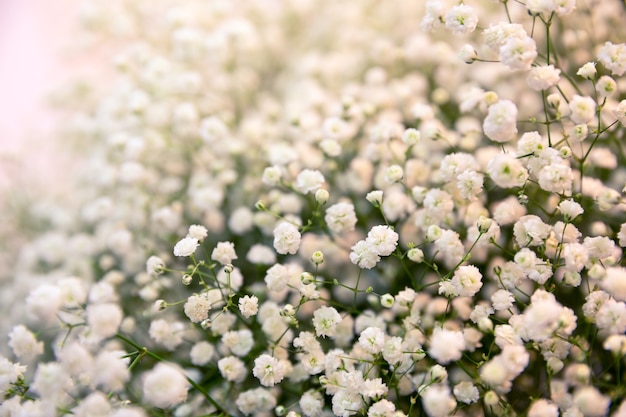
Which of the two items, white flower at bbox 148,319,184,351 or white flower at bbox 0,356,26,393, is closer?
white flower at bbox 0,356,26,393

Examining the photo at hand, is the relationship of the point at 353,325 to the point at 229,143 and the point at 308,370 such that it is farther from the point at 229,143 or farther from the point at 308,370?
the point at 229,143

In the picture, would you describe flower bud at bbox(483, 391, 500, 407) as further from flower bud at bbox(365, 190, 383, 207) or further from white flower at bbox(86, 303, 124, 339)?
white flower at bbox(86, 303, 124, 339)

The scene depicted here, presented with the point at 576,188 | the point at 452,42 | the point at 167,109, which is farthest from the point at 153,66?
the point at 576,188

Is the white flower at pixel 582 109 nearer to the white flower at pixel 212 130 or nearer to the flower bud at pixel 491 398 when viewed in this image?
the flower bud at pixel 491 398

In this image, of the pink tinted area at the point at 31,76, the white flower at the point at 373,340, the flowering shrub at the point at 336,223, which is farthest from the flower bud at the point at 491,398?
the pink tinted area at the point at 31,76

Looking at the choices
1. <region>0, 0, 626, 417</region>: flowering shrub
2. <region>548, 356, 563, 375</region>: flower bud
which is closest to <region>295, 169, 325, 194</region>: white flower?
<region>0, 0, 626, 417</region>: flowering shrub

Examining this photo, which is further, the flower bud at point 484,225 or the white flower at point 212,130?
the white flower at point 212,130

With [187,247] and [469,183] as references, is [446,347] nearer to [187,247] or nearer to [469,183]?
[469,183]
